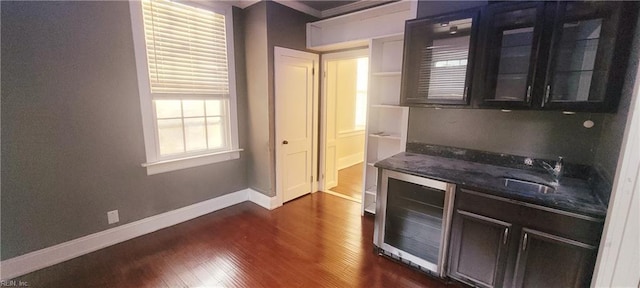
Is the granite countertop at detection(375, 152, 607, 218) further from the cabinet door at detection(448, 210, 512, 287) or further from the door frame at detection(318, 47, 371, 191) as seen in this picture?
the door frame at detection(318, 47, 371, 191)

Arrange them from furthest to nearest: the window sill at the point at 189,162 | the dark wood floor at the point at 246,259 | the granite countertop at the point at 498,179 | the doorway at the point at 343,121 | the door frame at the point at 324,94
→ 1. the doorway at the point at 343,121
2. the door frame at the point at 324,94
3. the window sill at the point at 189,162
4. the dark wood floor at the point at 246,259
5. the granite countertop at the point at 498,179

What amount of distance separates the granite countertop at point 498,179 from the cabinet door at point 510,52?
0.58 m

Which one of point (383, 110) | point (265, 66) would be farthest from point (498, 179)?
point (265, 66)

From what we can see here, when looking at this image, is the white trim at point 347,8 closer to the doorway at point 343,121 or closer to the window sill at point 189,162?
the doorway at point 343,121

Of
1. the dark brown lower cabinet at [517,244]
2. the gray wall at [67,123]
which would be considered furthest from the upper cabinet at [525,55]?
the gray wall at [67,123]

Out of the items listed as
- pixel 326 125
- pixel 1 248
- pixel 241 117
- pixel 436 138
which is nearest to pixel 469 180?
pixel 436 138

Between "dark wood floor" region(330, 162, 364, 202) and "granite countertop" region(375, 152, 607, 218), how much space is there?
4.89ft

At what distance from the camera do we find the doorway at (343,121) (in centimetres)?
372

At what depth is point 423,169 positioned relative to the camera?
2184mm

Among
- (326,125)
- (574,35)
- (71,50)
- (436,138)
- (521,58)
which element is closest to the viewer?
(574,35)

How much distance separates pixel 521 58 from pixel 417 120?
1.06 m

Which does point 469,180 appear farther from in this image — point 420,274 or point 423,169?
point 420,274

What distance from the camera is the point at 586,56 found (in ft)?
5.45

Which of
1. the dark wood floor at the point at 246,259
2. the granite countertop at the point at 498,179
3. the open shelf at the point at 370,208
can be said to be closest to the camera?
the granite countertop at the point at 498,179
